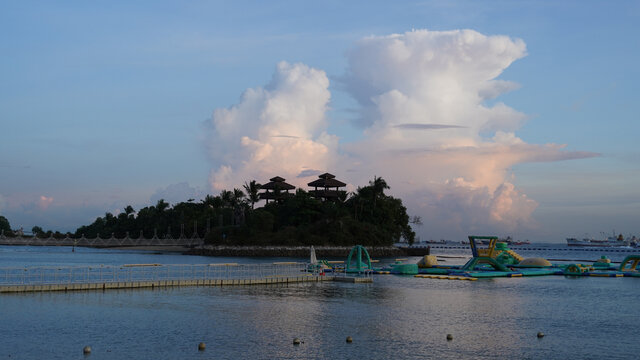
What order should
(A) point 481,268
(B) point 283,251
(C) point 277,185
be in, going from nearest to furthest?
(A) point 481,268 < (B) point 283,251 < (C) point 277,185

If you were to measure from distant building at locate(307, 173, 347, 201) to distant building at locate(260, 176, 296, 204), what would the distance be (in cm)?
702

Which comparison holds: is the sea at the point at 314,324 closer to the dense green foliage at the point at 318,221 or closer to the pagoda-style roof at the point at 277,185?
the dense green foliage at the point at 318,221

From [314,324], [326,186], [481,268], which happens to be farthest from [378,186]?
[314,324]

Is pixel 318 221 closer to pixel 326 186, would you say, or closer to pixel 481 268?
pixel 326 186

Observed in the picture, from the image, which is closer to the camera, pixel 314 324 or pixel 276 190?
pixel 314 324

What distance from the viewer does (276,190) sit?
18062cm

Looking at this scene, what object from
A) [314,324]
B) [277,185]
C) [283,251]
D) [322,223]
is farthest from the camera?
[277,185]

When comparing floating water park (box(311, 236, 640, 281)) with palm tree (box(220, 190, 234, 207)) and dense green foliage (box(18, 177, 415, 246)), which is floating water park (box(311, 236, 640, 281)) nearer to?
dense green foliage (box(18, 177, 415, 246))

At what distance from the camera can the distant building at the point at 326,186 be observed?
18012cm

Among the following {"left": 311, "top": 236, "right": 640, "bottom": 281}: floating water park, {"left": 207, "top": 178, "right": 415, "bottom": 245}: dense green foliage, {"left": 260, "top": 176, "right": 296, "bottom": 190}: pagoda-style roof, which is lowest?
{"left": 311, "top": 236, "right": 640, "bottom": 281}: floating water park

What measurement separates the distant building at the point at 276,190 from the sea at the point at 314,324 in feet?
400

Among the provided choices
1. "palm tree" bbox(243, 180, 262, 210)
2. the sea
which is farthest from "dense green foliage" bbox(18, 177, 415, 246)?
the sea

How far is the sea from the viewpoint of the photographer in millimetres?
29516

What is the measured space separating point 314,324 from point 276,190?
472 feet
